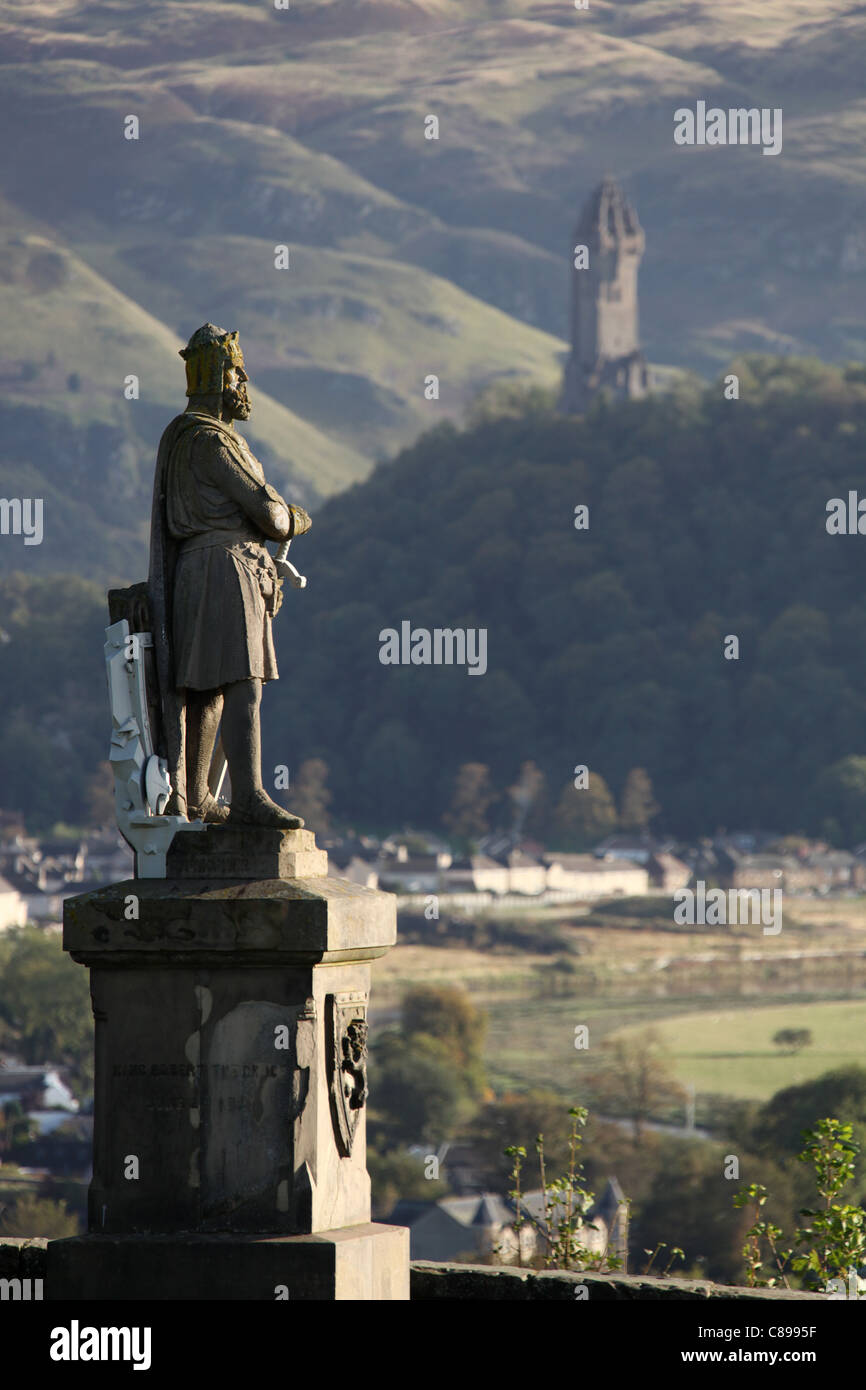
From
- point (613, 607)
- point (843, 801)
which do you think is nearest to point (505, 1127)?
point (843, 801)

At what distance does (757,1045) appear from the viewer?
318 feet

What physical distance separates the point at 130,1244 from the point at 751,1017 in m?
96.4

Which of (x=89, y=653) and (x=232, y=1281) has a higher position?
(x=89, y=653)

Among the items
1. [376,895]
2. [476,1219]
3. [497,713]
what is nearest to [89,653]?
[497,713]

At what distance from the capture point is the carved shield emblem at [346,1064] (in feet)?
27.9

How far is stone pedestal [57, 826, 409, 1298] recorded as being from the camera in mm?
8352

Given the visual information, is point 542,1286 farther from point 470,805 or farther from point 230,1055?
point 470,805

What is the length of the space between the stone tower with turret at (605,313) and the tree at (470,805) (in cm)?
3793

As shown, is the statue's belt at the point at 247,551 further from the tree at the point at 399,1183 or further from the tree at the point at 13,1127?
the tree at the point at 13,1127

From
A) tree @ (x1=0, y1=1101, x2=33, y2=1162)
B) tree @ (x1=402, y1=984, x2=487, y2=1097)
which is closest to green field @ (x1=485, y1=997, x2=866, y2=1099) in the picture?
tree @ (x1=402, y1=984, x2=487, y2=1097)

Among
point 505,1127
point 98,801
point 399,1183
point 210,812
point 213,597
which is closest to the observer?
point 213,597

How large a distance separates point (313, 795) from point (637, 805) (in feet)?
58.6

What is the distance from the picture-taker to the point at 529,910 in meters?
134
